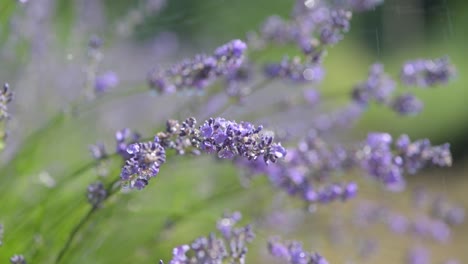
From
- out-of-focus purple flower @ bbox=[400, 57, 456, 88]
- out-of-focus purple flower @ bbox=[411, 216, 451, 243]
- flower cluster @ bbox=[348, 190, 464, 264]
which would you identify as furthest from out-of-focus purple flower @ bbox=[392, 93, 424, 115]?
out-of-focus purple flower @ bbox=[411, 216, 451, 243]

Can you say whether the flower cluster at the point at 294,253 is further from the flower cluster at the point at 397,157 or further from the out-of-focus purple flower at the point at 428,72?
the out-of-focus purple flower at the point at 428,72

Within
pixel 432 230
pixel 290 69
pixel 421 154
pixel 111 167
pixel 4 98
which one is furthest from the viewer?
pixel 432 230

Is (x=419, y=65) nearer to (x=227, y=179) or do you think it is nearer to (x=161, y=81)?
(x=161, y=81)

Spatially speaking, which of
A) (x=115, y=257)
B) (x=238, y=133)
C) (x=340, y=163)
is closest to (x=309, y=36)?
(x=340, y=163)

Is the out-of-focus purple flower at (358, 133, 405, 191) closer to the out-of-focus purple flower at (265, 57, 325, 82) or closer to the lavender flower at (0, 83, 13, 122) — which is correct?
the out-of-focus purple flower at (265, 57, 325, 82)

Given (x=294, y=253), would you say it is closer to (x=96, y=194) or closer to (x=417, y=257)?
(x=96, y=194)

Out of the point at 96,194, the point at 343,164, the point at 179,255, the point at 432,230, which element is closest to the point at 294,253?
the point at 179,255
